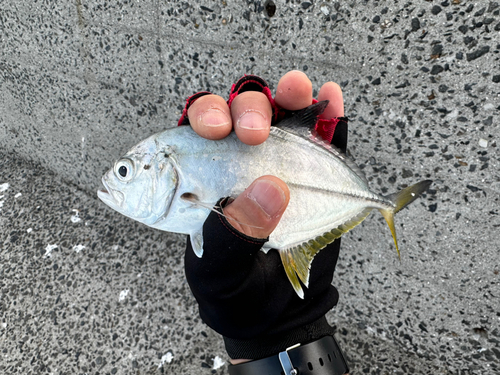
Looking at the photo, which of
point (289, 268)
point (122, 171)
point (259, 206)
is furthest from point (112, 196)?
point (289, 268)

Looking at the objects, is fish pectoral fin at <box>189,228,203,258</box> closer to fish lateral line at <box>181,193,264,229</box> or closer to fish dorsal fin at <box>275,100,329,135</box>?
fish lateral line at <box>181,193,264,229</box>

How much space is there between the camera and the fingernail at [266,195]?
4.24 feet

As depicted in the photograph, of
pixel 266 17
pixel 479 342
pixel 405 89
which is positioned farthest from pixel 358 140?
Result: pixel 479 342

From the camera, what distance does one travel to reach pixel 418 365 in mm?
2133

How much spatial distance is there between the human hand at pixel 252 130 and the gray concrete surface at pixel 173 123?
1.86 feet

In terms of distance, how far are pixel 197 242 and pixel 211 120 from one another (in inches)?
22.5

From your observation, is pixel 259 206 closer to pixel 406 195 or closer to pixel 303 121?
pixel 303 121

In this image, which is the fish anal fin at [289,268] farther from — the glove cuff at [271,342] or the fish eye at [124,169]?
the fish eye at [124,169]

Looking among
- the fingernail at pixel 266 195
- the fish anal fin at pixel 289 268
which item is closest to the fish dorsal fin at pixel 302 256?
the fish anal fin at pixel 289 268

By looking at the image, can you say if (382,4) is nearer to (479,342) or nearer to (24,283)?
(479,342)

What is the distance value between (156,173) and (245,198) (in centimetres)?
44

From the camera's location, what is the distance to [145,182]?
1460mm

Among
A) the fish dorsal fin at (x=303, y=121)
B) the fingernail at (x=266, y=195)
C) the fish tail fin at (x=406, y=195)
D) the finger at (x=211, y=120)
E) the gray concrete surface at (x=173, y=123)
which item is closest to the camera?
the fingernail at (x=266, y=195)

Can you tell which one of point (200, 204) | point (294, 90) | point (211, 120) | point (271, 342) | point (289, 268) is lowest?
point (271, 342)
